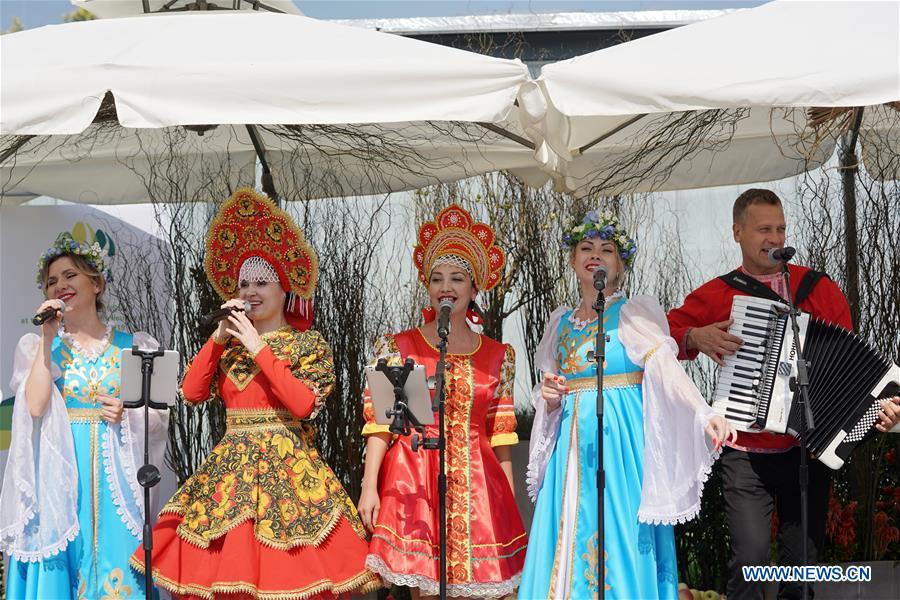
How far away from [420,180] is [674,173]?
1445 mm

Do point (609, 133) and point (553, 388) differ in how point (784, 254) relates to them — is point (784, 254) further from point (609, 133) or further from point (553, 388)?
point (609, 133)

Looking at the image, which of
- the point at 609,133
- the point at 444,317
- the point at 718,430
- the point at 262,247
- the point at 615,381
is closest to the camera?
the point at 718,430

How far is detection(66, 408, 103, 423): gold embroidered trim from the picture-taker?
4809mm

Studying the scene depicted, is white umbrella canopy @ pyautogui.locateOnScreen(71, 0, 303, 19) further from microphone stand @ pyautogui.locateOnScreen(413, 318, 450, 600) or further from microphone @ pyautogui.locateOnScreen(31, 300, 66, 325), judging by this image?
microphone stand @ pyautogui.locateOnScreen(413, 318, 450, 600)

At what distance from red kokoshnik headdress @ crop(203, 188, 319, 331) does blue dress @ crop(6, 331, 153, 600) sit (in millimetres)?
686

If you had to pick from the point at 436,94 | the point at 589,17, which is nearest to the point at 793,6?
the point at 436,94

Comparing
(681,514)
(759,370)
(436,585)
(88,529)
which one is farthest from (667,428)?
(88,529)

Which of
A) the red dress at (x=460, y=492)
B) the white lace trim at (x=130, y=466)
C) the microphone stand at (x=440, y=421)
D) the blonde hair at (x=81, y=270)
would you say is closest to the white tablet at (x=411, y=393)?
the microphone stand at (x=440, y=421)

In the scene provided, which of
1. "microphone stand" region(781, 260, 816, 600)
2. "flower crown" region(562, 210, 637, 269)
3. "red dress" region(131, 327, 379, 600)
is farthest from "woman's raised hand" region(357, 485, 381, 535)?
"microphone stand" region(781, 260, 816, 600)

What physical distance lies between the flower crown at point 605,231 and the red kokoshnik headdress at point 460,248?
481mm

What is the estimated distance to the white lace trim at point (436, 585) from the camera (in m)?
4.46

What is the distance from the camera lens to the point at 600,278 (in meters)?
4.28

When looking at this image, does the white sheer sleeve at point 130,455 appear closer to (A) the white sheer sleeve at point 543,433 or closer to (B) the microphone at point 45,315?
(B) the microphone at point 45,315

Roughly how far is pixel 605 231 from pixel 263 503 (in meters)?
1.88
